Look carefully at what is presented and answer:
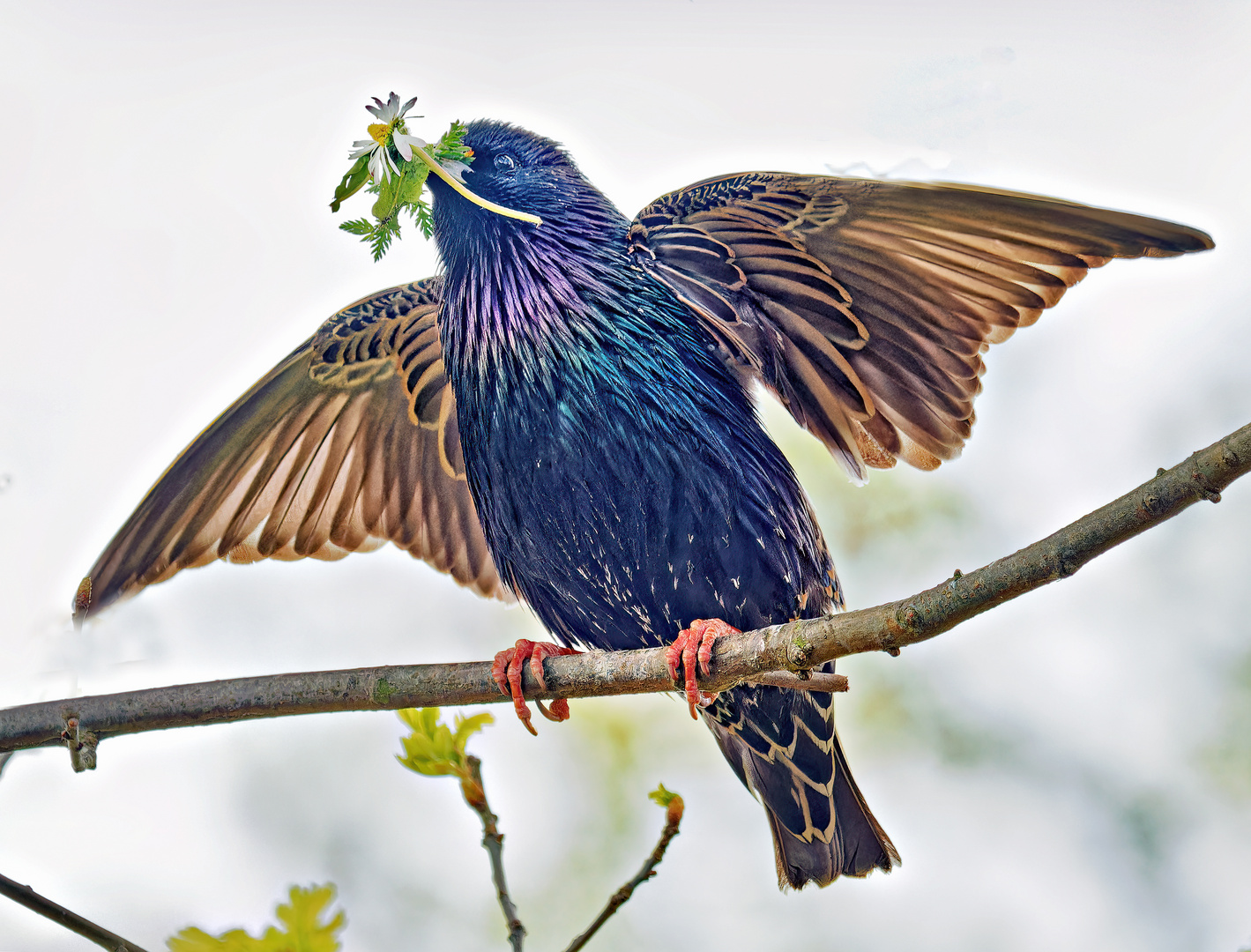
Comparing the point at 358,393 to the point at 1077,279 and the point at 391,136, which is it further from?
the point at 1077,279

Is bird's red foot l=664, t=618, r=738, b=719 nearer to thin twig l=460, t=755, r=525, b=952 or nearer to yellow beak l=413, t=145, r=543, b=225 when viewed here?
thin twig l=460, t=755, r=525, b=952

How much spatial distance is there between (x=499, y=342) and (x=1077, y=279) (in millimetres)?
746

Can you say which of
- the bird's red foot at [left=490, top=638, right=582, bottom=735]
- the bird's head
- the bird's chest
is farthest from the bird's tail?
the bird's head

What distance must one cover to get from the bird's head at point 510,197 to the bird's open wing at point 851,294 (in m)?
0.14

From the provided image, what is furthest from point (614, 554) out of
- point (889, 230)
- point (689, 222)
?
point (889, 230)

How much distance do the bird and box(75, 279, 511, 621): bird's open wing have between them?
23 centimetres

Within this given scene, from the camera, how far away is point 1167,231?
116 centimetres

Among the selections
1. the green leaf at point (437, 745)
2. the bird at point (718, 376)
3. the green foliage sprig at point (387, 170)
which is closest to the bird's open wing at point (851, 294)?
the bird at point (718, 376)

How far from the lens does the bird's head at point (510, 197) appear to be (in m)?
1.49

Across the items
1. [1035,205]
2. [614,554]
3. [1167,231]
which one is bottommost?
[614,554]

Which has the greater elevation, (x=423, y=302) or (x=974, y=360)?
(x=423, y=302)

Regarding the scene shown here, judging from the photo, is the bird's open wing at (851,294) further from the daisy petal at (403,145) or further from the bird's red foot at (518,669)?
the bird's red foot at (518,669)

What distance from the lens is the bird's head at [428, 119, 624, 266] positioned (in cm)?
149

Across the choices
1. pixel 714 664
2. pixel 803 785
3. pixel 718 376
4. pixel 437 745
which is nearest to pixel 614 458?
pixel 718 376
